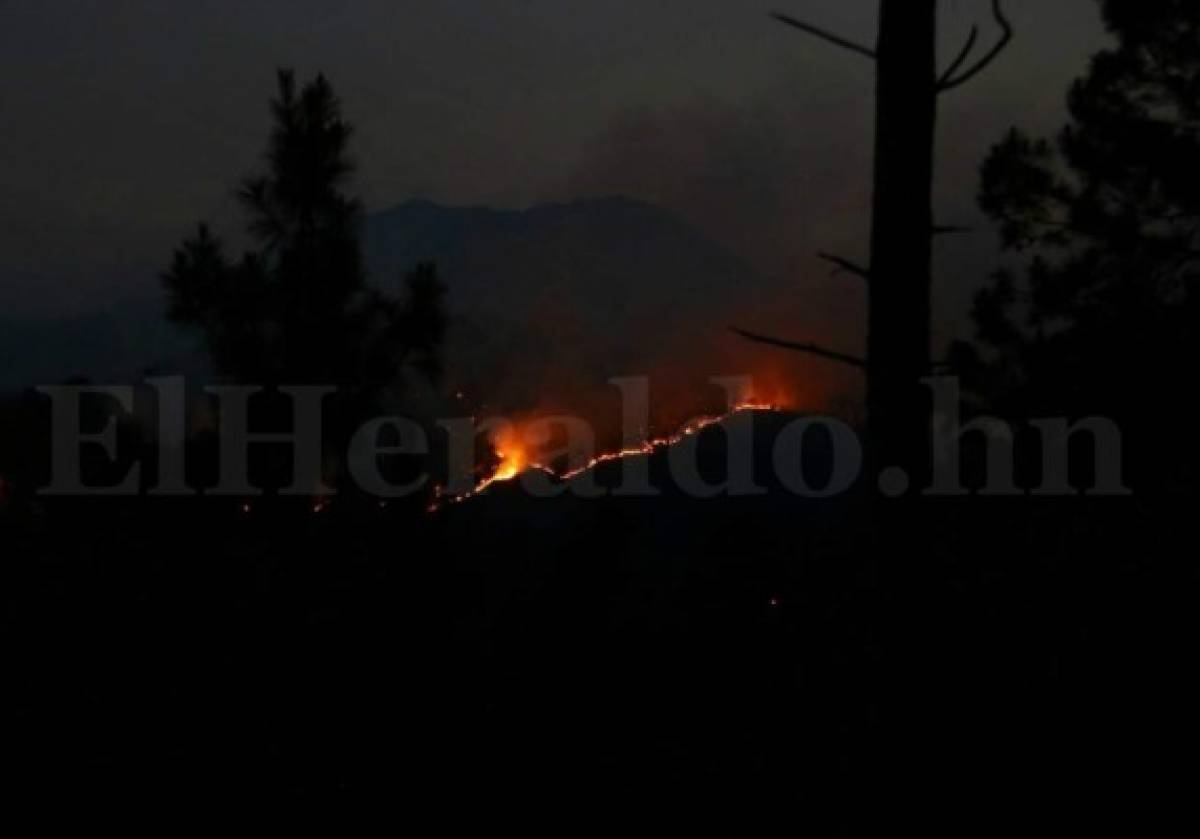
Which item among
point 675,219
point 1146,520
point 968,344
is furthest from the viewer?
point 675,219

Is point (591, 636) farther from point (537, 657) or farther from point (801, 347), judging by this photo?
point (801, 347)

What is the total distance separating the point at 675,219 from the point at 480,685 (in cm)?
1603

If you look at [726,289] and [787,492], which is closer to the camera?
[787,492]

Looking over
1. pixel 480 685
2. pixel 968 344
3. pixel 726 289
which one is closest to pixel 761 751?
pixel 480 685

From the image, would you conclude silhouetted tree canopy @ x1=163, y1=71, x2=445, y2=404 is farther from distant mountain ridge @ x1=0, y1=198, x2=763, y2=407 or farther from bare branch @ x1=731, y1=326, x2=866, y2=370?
bare branch @ x1=731, y1=326, x2=866, y2=370

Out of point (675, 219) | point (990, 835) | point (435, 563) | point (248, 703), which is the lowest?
point (990, 835)

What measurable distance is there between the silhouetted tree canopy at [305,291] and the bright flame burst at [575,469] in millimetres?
856

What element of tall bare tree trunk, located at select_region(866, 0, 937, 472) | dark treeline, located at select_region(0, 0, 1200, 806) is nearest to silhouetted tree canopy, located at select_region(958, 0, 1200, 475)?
dark treeline, located at select_region(0, 0, 1200, 806)

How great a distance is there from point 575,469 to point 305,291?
202 centimetres

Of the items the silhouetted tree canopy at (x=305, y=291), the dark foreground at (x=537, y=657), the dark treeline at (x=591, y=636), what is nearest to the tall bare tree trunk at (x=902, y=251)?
the dark treeline at (x=591, y=636)

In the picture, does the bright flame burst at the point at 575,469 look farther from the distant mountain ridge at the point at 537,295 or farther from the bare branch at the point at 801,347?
the bare branch at the point at 801,347

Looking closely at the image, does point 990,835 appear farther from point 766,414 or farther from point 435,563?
point 766,414

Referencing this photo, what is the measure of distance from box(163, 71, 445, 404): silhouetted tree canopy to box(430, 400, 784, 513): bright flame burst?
0.86m

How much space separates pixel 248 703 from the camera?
587cm
